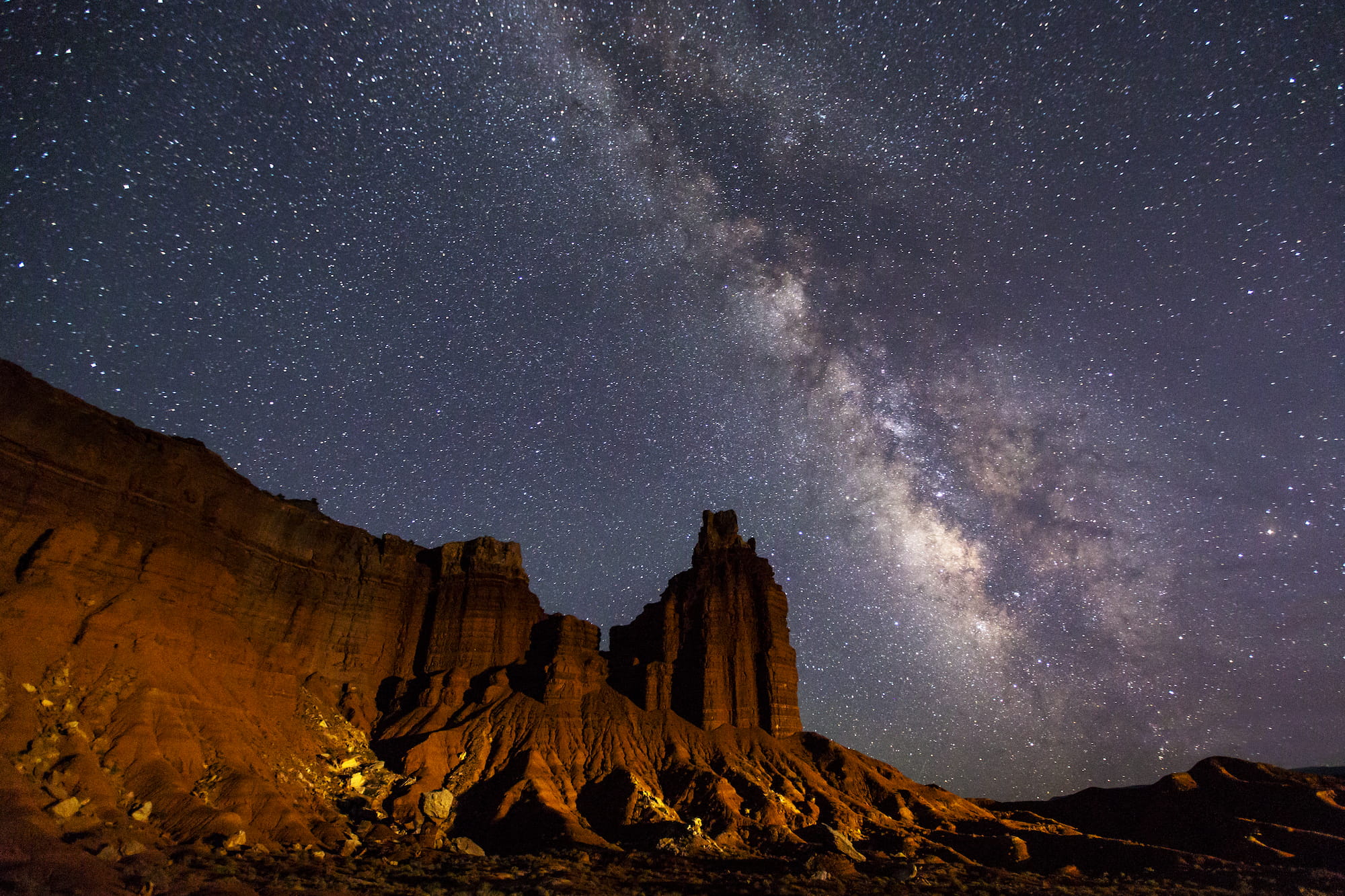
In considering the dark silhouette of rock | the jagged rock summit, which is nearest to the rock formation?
the jagged rock summit

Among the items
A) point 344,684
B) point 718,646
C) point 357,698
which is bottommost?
point 357,698

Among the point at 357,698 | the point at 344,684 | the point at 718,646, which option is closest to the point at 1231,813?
the point at 718,646

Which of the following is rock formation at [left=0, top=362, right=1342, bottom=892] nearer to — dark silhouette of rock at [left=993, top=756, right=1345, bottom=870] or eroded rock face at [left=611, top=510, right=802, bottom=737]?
eroded rock face at [left=611, top=510, right=802, bottom=737]

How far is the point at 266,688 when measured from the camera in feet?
155

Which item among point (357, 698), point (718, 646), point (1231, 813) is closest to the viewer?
point (1231, 813)

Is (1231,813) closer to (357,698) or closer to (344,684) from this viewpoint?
(357,698)

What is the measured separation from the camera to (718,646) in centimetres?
7425

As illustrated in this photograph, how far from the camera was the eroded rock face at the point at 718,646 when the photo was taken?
2788 inches

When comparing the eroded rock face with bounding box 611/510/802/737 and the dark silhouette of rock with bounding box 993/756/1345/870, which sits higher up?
the eroded rock face with bounding box 611/510/802/737

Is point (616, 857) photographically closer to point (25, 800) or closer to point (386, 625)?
point (25, 800)

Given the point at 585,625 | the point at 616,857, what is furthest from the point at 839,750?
the point at 616,857

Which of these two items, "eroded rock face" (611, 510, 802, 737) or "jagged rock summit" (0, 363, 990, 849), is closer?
"jagged rock summit" (0, 363, 990, 849)

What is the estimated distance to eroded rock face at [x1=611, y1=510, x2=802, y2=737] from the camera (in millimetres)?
70812

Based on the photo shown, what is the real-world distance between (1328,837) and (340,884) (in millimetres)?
64656
